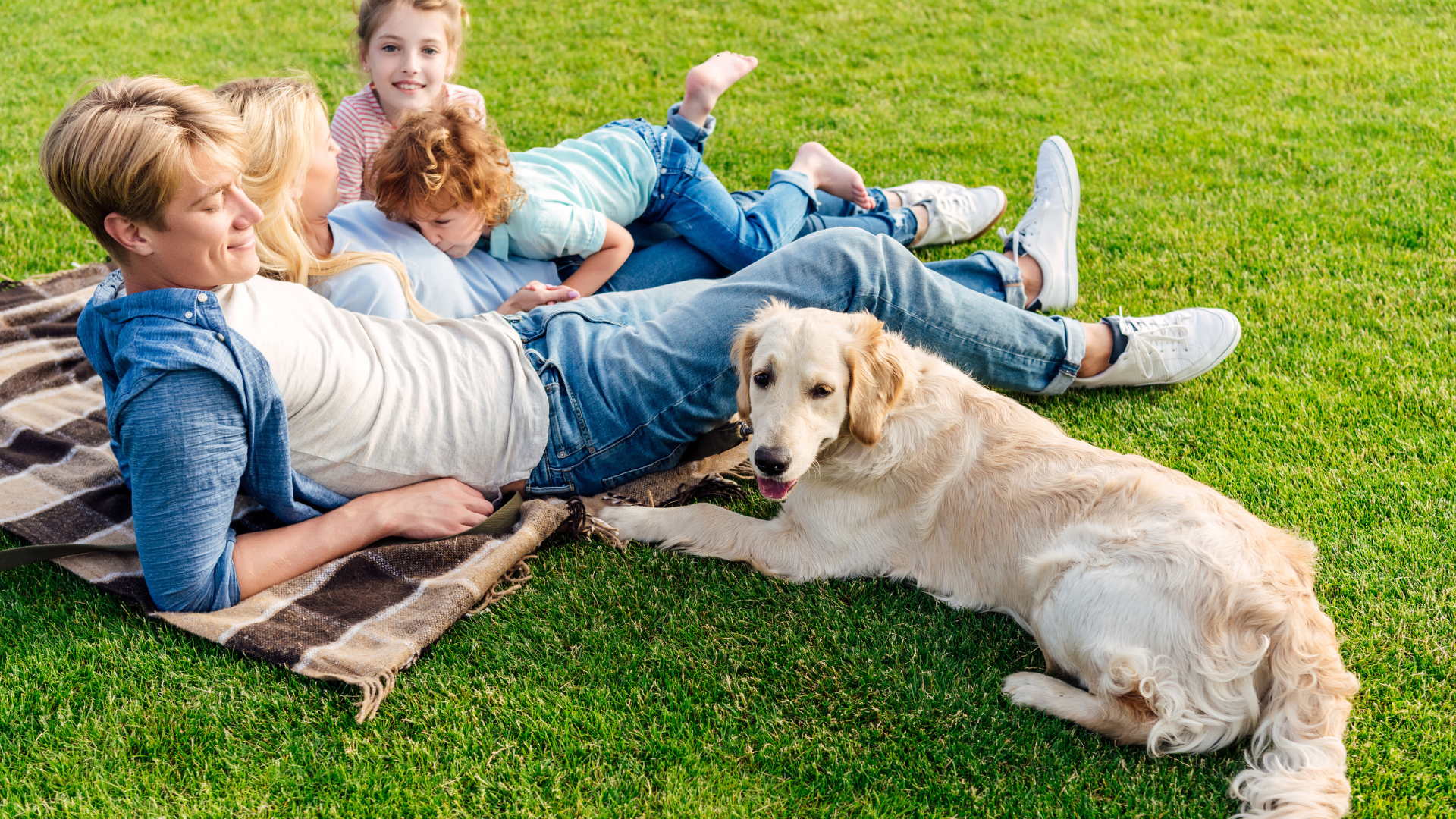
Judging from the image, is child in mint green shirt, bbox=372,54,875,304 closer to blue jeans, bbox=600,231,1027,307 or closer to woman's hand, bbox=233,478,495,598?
blue jeans, bbox=600,231,1027,307

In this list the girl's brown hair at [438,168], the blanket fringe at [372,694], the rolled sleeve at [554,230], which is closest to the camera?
the blanket fringe at [372,694]

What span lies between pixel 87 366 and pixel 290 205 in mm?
1699

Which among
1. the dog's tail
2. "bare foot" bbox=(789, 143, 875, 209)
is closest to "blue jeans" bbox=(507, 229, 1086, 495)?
the dog's tail

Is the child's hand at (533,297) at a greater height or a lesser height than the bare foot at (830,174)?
lesser

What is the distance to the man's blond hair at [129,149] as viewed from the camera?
246cm

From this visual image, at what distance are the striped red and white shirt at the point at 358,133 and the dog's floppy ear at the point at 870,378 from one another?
9.44 feet

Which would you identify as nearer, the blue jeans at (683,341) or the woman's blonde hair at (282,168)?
the woman's blonde hair at (282,168)

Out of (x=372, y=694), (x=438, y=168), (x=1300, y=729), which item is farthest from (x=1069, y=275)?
(x=372, y=694)

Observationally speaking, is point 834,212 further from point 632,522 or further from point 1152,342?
point 632,522

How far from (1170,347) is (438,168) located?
124 inches

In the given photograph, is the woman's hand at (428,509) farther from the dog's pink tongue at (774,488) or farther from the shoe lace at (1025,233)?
the shoe lace at (1025,233)

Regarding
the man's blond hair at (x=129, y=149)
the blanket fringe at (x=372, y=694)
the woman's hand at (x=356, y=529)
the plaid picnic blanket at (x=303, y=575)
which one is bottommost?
the blanket fringe at (x=372, y=694)

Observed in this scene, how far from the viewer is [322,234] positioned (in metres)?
3.68

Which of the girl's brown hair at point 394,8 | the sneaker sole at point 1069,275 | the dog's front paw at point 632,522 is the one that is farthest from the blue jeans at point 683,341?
the girl's brown hair at point 394,8
